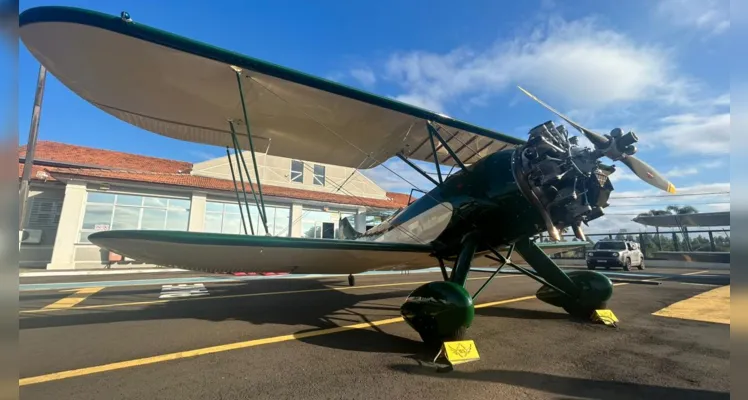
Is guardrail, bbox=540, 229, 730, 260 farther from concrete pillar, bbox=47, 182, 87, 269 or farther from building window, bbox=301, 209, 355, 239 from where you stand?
concrete pillar, bbox=47, 182, 87, 269

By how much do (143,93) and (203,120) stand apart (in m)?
1.01

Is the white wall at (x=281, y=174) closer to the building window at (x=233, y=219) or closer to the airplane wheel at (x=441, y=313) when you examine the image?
the building window at (x=233, y=219)

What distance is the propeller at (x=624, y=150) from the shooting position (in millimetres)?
3717

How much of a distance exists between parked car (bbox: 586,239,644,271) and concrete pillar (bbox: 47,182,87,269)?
26.1 m

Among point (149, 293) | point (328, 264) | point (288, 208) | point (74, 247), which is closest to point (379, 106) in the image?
point (328, 264)

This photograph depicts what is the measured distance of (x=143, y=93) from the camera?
178 inches

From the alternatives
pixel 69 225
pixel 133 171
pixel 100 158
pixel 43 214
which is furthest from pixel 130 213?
pixel 100 158

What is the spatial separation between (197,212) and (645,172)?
1899 cm

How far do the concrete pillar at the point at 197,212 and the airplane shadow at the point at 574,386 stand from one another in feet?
58.2

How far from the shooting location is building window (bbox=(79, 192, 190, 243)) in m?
16.0

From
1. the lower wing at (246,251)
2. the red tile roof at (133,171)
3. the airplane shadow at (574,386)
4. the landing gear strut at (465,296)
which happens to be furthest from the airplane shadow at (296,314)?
the red tile roof at (133,171)

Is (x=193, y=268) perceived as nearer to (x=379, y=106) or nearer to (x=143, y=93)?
(x=143, y=93)

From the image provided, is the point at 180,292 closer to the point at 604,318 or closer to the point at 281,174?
the point at 604,318

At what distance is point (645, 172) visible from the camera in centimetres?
418
